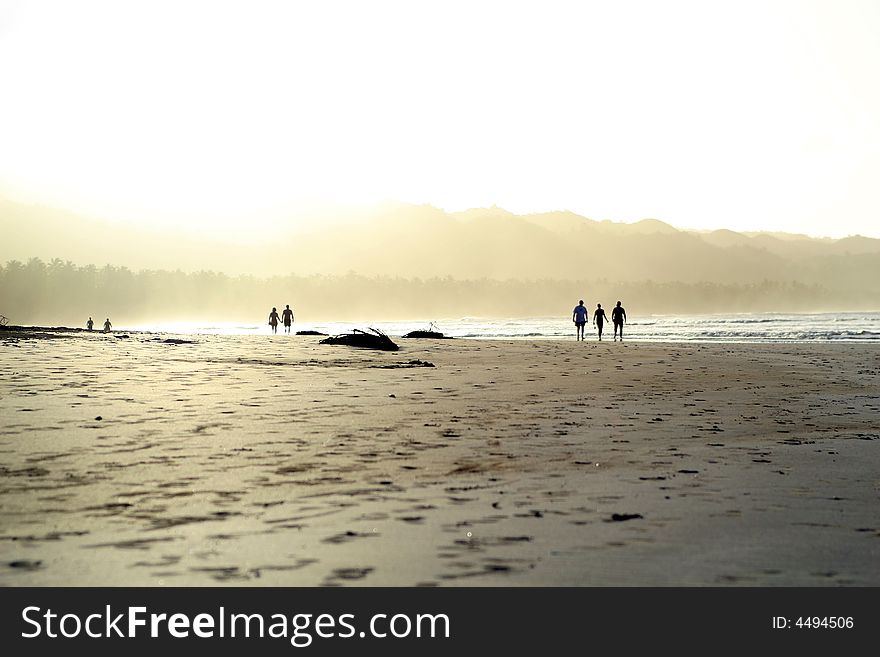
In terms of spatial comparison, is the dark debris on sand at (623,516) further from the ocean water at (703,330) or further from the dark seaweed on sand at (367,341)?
the ocean water at (703,330)

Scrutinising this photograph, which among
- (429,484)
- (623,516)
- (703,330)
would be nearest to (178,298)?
(703,330)

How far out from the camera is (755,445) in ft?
30.0

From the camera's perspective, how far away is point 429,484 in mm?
7078

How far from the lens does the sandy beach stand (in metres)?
4.78

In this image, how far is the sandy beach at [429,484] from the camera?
15.7 ft

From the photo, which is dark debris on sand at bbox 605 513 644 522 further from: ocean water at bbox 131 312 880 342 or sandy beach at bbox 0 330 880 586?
ocean water at bbox 131 312 880 342

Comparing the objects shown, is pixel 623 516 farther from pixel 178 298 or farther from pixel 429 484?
pixel 178 298

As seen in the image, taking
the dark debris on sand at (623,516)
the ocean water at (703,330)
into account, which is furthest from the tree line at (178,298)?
the dark debris on sand at (623,516)

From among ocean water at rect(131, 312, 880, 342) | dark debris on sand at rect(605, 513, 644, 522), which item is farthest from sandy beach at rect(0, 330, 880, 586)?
ocean water at rect(131, 312, 880, 342)

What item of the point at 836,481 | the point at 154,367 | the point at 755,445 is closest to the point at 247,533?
the point at 836,481

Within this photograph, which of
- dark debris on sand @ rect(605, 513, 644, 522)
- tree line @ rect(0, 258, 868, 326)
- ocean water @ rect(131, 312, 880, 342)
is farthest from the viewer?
tree line @ rect(0, 258, 868, 326)
